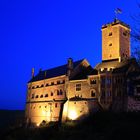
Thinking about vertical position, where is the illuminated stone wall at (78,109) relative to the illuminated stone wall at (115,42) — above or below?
below

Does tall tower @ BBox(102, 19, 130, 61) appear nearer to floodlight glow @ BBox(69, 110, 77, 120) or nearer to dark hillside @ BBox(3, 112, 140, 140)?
floodlight glow @ BBox(69, 110, 77, 120)

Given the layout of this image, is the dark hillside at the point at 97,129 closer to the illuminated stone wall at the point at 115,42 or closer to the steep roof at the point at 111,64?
the steep roof at the point at 111,64

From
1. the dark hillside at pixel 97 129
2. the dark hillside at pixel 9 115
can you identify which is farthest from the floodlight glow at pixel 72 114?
the dark hillside at pixel 9 115

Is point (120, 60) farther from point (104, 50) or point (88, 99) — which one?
point (88, 99)

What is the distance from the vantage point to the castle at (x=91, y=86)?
185ft

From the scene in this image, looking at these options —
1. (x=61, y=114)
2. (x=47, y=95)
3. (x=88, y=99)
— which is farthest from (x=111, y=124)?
(x=47, y=95)

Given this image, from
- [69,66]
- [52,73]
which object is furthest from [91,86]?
[52,73]

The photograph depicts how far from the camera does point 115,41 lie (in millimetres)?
64625

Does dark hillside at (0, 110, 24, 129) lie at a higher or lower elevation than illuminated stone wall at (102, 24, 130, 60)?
lower

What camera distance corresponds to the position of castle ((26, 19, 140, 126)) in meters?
56.4

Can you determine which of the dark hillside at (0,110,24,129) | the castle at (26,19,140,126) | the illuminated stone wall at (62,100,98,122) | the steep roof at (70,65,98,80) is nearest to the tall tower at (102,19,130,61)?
the castle at (26,19,140,126)

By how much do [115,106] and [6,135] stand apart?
26.6m

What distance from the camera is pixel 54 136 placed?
2235 inches

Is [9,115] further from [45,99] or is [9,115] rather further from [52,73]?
[52,73]
